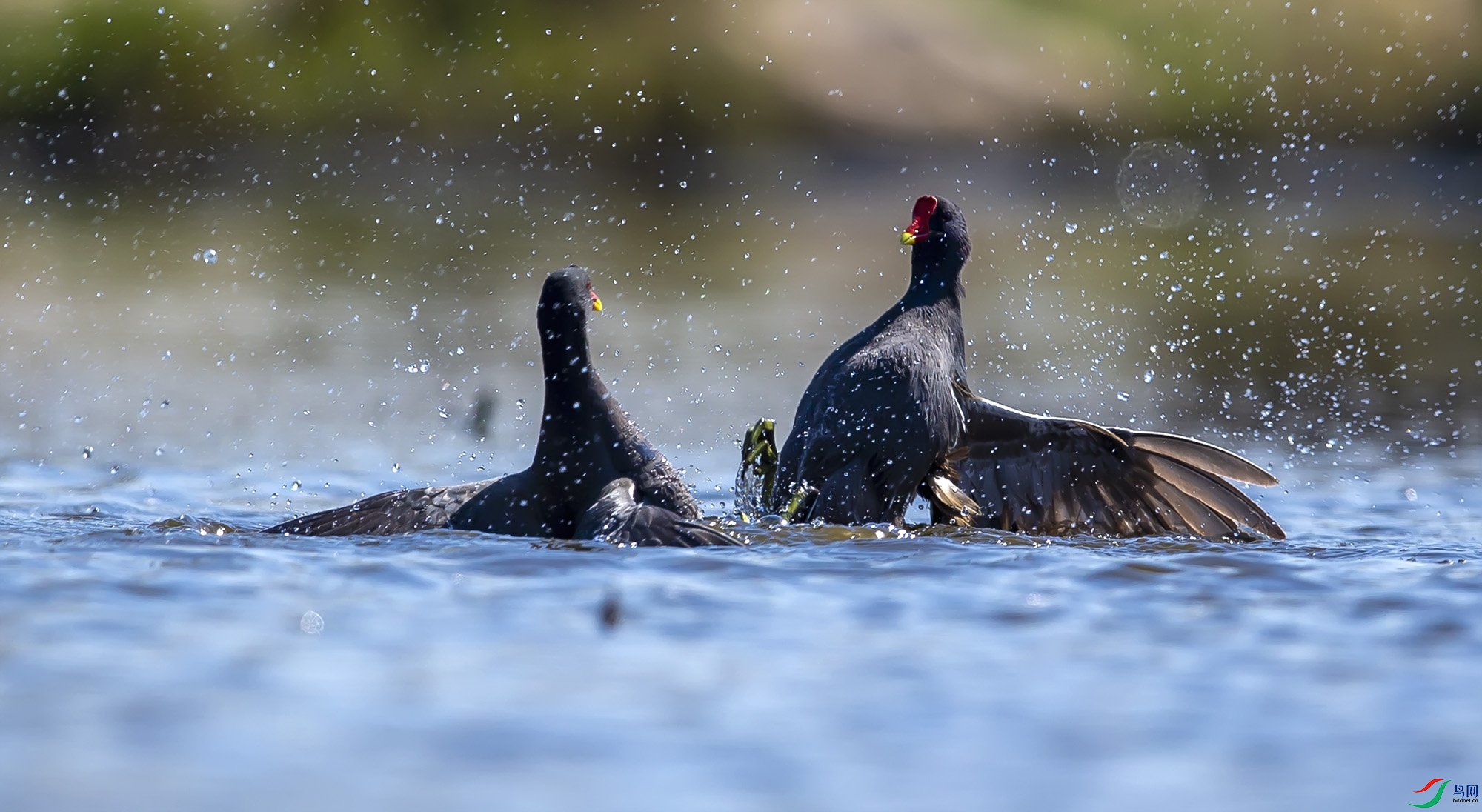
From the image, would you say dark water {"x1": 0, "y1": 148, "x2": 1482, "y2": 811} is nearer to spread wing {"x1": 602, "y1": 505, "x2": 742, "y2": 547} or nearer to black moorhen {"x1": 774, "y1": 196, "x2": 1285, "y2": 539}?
spread wing {"x1": 602, "y1": 505, "x2": 742, "y2": 547}

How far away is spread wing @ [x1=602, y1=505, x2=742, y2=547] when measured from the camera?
4.96 metres

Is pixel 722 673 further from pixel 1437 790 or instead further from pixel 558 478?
pixel 558 478

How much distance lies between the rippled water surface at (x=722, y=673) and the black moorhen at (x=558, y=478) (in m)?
0.23

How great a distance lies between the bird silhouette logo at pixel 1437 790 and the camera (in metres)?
3.07

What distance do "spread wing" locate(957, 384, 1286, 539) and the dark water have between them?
16.0 inches

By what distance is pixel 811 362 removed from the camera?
9.89 metres

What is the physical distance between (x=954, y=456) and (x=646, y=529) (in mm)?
1660

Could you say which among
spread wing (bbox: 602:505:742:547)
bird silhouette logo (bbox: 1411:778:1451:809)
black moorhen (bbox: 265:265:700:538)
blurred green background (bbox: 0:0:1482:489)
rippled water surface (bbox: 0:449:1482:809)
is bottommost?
bird silhouette logo (bbox: 1411:778:1451:809)

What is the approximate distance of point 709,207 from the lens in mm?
19984

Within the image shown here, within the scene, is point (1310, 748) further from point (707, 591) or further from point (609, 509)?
point (609, 509)

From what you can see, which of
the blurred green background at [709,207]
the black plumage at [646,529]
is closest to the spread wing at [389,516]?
the black plumage at [646,529]

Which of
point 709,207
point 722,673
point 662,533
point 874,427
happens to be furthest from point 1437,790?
point 709,207

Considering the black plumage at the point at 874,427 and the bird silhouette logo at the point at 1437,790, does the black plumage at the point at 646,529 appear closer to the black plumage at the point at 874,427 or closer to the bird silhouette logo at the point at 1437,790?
the black plumage at the point at 874,427

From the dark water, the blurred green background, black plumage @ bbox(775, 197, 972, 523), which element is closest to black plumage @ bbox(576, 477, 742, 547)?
the dark water
